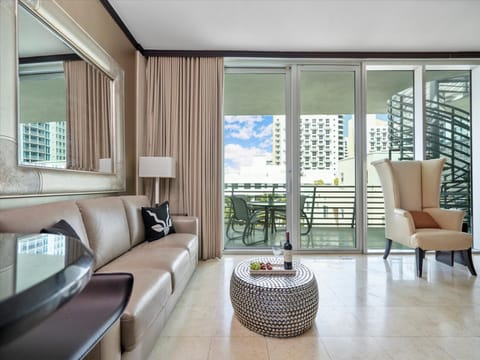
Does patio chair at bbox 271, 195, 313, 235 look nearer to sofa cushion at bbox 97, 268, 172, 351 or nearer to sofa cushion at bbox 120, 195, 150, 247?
sofa cushion at bbox 120, 195, 150, 247

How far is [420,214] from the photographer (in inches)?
124

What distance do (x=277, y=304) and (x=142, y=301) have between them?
2.67ft

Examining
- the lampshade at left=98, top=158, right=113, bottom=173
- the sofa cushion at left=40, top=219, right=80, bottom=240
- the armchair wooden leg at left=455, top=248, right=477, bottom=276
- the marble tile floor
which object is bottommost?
the marble tile floor

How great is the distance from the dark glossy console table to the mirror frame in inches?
39.1

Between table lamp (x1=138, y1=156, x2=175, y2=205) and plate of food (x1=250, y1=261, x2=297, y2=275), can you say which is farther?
table lamp (x1=138, y1=156, x2=175, y2=205)

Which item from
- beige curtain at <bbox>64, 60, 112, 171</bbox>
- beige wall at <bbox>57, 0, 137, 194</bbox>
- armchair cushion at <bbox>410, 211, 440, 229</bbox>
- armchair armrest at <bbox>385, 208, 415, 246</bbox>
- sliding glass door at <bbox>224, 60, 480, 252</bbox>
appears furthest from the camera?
sliding glass door at <bbox>224, 60, 480, 252</bbox>

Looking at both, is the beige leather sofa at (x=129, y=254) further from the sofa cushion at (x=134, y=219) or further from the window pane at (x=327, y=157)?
the window pane at (x=327, y=157)

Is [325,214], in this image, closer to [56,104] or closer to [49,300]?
[56,104]

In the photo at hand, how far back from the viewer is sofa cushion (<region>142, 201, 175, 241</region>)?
2625 mm

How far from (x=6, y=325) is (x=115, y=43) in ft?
10.3

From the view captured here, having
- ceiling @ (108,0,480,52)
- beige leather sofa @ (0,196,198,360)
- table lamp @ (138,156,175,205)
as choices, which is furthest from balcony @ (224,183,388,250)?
ceiling @ (108,0,480,52)

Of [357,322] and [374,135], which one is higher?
[374,135]

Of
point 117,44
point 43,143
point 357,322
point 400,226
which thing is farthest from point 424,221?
point 117,44

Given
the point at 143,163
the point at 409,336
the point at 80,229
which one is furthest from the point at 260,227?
the point at 80,229
